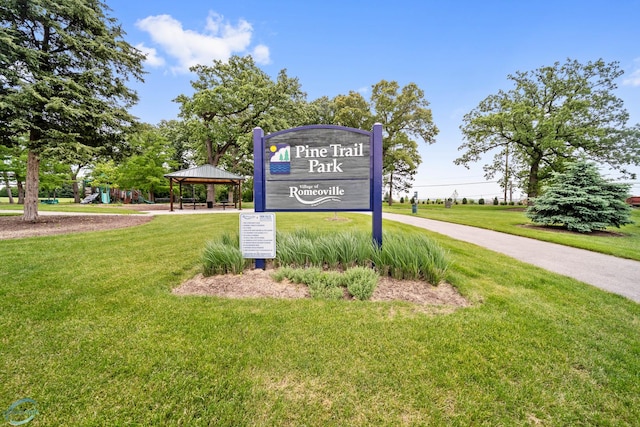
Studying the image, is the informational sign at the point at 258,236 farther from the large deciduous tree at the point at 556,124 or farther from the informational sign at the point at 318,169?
the large deciduous tree at the point at 556,124

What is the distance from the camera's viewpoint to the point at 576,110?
70.5 feet

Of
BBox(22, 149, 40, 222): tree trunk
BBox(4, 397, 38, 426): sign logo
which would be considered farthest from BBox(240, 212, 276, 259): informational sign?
BBox(22, 149, 40, 222): tree trunk

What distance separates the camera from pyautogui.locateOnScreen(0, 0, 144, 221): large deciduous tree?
8.41 m

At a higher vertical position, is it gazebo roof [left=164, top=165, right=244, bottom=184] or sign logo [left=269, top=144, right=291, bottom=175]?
gazebo roof [left=164, top=165, right=244, bottom=184]

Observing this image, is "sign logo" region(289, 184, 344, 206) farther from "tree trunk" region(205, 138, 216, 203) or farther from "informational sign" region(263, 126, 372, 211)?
"tree trunk" region(205, 138, 216, 203)

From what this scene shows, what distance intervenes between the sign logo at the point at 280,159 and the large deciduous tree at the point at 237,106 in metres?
17.6

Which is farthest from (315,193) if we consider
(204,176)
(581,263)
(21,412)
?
(204,176)

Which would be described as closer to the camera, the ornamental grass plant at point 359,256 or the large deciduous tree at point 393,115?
the ornamental grass plant at point 359,256

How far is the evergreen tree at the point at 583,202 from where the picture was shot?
33.8ft

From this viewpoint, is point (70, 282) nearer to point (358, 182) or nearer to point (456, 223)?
point (358, 182)

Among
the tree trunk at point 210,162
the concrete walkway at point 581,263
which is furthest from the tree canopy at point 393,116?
the concrete walkway at point 581,263

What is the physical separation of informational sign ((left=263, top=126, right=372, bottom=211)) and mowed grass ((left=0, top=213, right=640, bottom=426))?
185 centimetres

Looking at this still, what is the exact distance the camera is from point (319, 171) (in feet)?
14.6

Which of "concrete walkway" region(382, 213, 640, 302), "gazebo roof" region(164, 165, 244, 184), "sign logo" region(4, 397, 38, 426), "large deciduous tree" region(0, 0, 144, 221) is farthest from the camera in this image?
"gazebo roof" region(164, 165, 244, 184)
